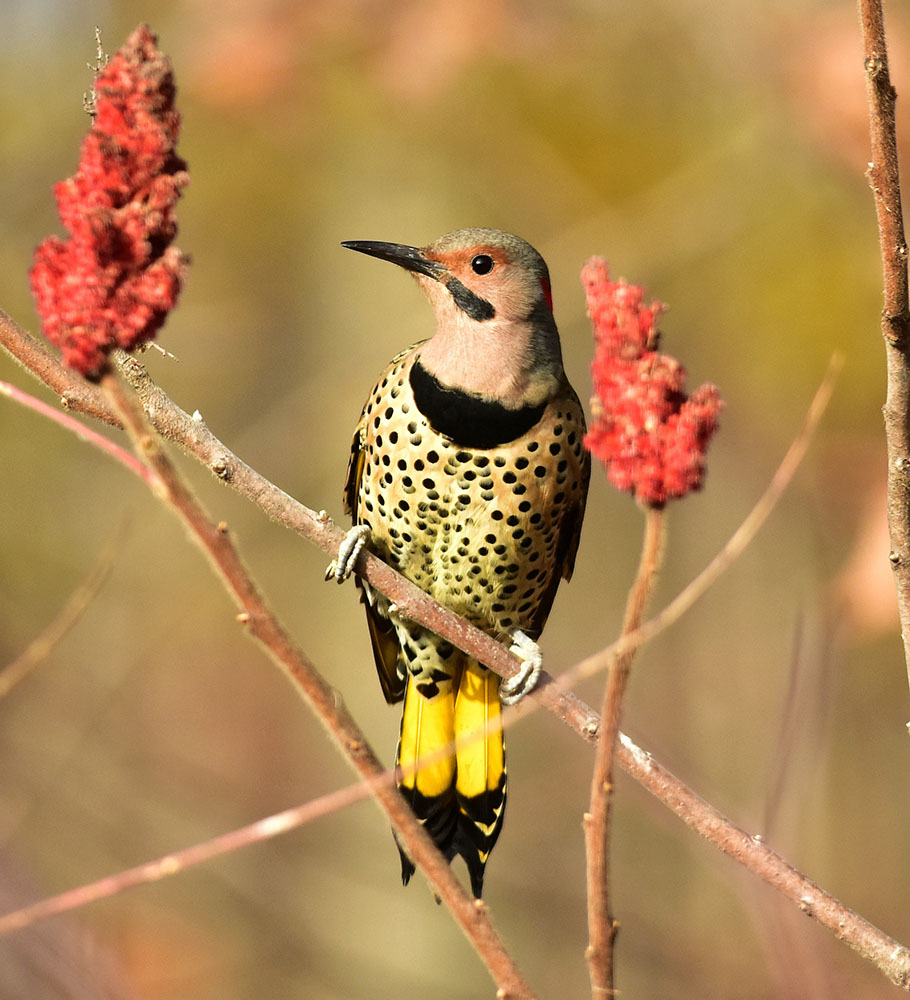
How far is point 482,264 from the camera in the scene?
2.98m

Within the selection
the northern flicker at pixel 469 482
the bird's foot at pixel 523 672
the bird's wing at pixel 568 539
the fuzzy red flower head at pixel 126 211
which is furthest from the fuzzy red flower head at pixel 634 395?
the bird's wing at pixel 568 539

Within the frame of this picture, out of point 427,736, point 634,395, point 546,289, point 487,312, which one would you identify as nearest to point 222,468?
point 634,395

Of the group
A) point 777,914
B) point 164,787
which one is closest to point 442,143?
point 164,787

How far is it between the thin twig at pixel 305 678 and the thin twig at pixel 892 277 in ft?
2.47

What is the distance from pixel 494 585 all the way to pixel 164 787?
12.1 feet

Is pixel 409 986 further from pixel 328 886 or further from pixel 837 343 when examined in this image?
pixel 837 343

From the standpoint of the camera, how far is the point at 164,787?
625 centimetres

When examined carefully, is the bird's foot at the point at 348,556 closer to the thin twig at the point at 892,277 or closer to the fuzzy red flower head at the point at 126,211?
the thin twig at the point at 892,277

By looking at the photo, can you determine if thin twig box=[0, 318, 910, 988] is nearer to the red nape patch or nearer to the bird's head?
the bird's head

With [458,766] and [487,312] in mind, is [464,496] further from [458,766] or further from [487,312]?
[458,766]

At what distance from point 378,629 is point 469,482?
604mm

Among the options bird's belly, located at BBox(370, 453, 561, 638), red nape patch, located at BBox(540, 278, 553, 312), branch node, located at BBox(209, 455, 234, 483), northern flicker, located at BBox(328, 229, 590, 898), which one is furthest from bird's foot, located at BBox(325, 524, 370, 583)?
red nape patch, located at BBox(540, 278, 553, 312)

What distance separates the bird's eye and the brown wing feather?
49 cm

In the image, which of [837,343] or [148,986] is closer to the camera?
[148,986]
